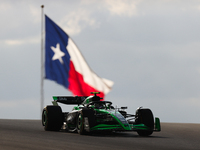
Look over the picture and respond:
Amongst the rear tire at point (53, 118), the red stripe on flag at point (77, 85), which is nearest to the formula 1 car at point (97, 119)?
the rear tire at point (53, 118)

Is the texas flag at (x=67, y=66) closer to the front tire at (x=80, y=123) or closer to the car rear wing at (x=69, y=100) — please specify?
the car rear wing at (x=69, y=100)

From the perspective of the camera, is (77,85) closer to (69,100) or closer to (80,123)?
(69,100)

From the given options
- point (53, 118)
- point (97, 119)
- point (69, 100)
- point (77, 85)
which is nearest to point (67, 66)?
point (77, 85)

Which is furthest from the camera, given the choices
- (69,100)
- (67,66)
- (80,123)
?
(67,66)

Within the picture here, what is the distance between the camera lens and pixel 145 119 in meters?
17.5

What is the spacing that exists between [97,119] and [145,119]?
202 centimetres

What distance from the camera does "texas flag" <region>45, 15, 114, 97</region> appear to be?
26188 millimetres

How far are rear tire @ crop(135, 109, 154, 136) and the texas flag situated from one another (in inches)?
327

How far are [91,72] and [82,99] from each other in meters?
6.48

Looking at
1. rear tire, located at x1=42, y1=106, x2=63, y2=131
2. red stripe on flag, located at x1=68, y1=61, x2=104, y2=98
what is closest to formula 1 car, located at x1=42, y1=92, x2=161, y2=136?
A: rear tire, located at x1=42, y1=106, x2=63, y2=131

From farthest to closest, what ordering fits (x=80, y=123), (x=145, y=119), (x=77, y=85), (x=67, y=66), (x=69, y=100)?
1. (x=67, y=66)
2. (x=77, y=85)
3. (x=69, y=100)
4. (x=145, y=119)
5. (x=80, y=123)

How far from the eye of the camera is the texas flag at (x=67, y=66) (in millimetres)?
26188

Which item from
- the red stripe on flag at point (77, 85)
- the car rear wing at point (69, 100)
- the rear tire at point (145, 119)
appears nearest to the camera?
the rear tire at point (145, 119)

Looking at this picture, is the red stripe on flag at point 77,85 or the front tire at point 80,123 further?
the red stripe on flag at point 77,85
